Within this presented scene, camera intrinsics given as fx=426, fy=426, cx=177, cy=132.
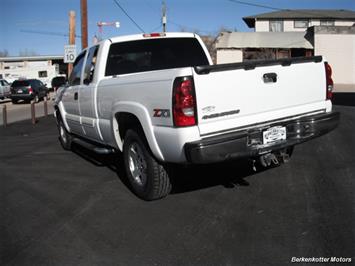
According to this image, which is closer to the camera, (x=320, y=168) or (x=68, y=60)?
(x=320, y=168)

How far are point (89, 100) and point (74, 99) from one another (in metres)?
1.02

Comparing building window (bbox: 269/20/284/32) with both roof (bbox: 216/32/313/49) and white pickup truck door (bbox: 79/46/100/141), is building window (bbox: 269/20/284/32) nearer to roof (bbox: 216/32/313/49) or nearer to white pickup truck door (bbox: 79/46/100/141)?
roof (bbox: 216/32/313/49)

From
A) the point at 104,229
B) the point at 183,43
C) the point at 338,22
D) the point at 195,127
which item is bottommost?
the point at 104,229

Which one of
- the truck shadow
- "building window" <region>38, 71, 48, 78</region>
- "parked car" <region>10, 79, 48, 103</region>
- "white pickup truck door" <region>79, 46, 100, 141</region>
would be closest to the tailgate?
the truck shadow

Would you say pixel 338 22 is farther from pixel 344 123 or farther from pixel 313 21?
pixel 344 123

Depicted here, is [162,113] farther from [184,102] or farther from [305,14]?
[305,14]

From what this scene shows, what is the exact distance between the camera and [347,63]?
3366 centimetres

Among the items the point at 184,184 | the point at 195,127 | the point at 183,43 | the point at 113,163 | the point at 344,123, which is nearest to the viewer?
the point at 195,127

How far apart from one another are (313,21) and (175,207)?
1767 inches

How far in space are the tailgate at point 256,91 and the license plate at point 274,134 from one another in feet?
0.46

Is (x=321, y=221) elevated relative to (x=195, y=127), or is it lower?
lower

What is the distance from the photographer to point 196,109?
163 inches

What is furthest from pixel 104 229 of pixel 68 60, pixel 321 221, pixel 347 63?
pixel 347 63

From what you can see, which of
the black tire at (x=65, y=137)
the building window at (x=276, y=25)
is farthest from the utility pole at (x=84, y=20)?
the building window at (x=276, y=25)
